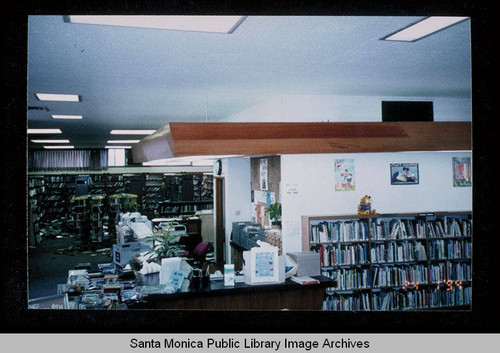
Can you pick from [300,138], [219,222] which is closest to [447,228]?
[300,138]

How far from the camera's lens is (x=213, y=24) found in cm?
305

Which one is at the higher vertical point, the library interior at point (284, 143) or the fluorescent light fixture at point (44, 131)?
the fluorescent light fixture at point (44, 131)

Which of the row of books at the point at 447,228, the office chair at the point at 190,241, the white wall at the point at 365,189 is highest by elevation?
the white wall at the point at 365,189

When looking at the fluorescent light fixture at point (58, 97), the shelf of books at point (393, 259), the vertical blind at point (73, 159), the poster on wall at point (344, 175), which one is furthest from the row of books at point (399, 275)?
the vertical blind at point (73, 159)

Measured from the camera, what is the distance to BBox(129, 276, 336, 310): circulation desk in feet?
15.3

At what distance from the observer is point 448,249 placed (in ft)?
22.8

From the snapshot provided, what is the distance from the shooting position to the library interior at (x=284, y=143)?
3.50m

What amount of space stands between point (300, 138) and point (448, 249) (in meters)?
4.39

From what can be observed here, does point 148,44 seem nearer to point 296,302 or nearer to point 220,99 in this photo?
point 220,99

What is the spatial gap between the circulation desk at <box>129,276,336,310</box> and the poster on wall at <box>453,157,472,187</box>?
3538 millimetres

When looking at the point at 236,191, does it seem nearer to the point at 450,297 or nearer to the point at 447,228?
the point at 447,228

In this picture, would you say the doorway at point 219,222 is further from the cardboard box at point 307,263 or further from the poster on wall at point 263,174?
the cardboard box at point 307,263

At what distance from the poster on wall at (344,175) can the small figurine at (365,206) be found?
0.27m
